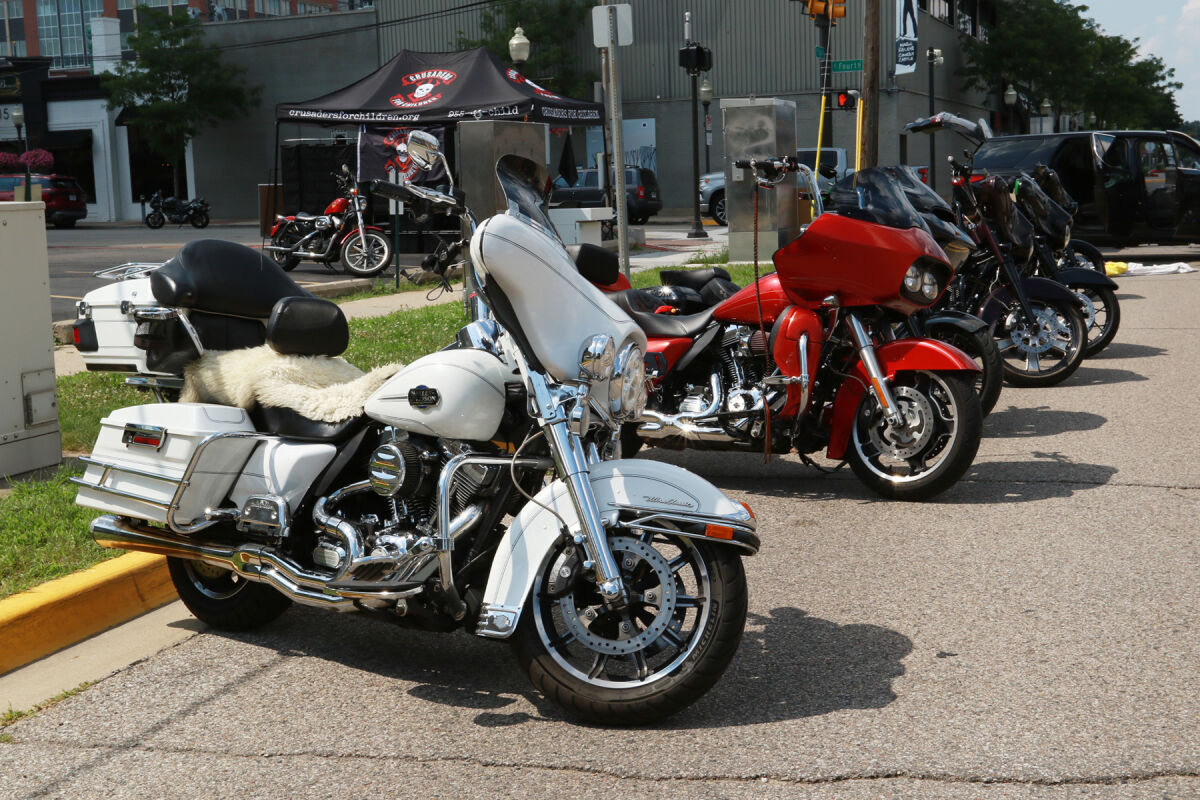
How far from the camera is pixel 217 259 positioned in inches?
178

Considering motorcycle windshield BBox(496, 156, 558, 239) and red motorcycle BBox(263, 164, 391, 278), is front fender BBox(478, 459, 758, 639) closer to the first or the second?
motorcycle windshield BBox(496, 156, 558, 239)

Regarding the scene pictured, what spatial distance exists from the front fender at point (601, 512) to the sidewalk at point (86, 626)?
2.56 ft

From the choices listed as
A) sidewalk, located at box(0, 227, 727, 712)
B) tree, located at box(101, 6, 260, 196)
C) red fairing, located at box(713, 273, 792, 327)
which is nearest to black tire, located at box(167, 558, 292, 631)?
sidewalk, located at box(0, 227, 727, 712)

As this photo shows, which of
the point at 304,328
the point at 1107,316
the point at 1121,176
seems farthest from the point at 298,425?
the point at 1121,176

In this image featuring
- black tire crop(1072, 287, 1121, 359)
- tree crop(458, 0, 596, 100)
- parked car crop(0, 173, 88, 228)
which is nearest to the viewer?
black tire crop(1072, 287, 1121, 359)

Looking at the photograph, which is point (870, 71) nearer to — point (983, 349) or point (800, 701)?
point (983, 349)

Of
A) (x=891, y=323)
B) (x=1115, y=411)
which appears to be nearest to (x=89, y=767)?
(x=891, y=323)

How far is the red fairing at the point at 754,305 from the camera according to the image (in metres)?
6.46

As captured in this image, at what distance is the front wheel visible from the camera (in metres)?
18.1

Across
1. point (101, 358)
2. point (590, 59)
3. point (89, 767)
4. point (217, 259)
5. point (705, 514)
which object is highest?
point (590, 59)

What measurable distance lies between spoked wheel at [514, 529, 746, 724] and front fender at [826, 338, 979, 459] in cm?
270

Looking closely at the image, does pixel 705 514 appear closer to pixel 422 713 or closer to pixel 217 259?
pixel 422 713

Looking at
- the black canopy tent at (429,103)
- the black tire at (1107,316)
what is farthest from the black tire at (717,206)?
the black tire at (1107,316)

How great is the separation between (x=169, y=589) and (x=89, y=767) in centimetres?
156
